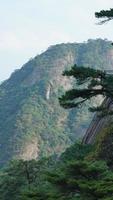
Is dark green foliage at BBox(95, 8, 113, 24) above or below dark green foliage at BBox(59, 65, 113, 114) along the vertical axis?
above

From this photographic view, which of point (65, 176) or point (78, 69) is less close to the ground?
point (78, 69)

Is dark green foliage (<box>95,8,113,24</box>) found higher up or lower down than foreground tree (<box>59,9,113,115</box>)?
higher up

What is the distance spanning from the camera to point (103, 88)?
23062mm

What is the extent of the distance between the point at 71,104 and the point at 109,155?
13.5 m

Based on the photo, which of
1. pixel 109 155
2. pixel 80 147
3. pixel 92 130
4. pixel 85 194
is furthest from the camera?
pixel 92 130

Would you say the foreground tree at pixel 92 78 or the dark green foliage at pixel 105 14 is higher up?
the dark green foliage at pixel 105 14

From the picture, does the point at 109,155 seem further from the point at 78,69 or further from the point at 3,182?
the point at 3,182

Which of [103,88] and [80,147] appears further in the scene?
[80,147]

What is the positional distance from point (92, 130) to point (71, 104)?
124 ft

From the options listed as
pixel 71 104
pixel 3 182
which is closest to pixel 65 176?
pixel 71 104

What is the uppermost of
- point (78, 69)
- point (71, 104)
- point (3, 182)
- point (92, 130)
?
point (78, 69)

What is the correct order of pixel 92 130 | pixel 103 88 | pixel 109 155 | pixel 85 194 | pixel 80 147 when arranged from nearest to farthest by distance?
pixel 85 194 → pixel 103 88 → pixel 109 155 → pixel 80 147 → pixel 92 130

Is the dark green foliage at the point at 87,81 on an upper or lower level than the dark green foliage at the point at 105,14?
lower

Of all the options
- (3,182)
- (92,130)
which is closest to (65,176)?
(3,182)
